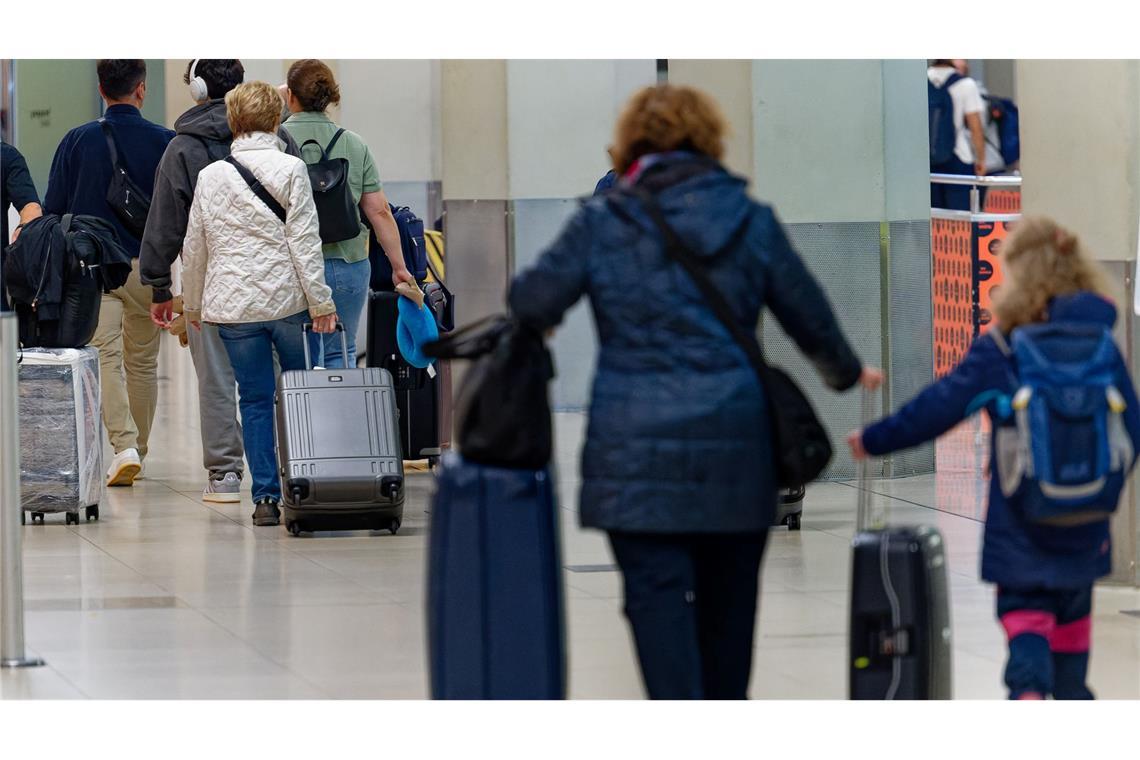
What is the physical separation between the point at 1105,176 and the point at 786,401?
12.1ft

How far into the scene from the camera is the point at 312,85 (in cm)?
952

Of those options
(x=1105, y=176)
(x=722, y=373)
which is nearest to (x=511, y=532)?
(x=722, y=373)

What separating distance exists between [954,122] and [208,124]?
10237 millimetres

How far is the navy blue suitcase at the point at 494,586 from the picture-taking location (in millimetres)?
4637

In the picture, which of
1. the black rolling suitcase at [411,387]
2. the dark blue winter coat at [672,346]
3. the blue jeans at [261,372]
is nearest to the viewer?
the dark blue winter coat at [672,346]

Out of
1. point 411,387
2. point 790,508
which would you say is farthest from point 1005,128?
point 790,508

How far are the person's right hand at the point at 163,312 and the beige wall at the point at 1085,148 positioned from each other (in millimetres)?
4276

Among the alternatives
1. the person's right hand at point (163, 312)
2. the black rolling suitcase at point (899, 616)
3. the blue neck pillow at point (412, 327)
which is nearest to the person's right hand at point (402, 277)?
the blue neck pillow at point (412, 327)

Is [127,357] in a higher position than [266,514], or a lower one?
higher

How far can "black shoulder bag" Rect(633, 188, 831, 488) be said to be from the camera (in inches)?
178

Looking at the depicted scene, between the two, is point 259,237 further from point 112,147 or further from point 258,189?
point 112,147

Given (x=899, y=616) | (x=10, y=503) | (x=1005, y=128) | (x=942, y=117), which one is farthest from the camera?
(x=1005, y=128)

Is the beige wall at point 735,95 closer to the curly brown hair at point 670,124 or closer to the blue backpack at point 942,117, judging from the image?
the curly brown hair at point 670,124

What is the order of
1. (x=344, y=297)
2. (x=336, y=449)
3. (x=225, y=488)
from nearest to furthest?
(x=336, y=449) < (x=344, y=297) < (x=225, y=488)
